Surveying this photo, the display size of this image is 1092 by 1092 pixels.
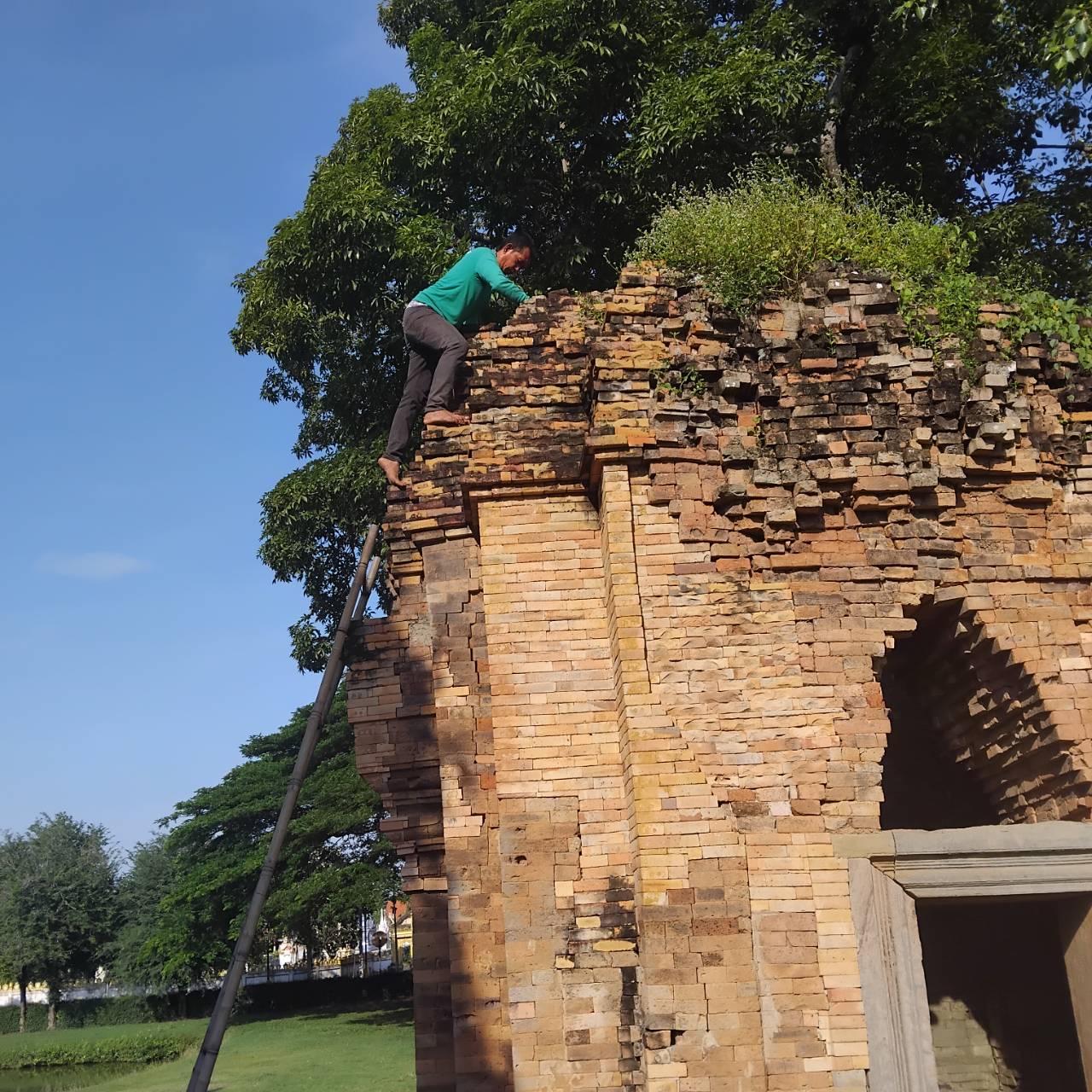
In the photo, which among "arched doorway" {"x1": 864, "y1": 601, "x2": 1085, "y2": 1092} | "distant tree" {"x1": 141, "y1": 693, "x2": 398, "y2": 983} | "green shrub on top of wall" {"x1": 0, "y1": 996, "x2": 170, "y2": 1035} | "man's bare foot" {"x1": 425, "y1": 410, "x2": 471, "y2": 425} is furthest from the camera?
"green shrub on top of wall" {"x1": 0, "y1": 996, "x2": 170, "y2": 1035}

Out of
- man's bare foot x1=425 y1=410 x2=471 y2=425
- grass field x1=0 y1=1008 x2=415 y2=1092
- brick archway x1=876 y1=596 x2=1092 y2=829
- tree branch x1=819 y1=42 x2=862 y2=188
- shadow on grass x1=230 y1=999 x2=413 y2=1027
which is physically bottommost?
shadow on grass x1=230 y1=999 x2=413 y2=1027

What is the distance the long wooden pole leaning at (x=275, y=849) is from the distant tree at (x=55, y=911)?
126ft

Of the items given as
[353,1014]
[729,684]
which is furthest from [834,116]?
[353,1014]

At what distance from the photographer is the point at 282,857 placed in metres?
26.1

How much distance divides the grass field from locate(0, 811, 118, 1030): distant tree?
13.5 meters

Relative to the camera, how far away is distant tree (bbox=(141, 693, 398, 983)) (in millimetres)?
24828

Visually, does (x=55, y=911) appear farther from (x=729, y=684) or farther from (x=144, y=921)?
(x=729, y=684)

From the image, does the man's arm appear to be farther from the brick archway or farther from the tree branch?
the tree branch

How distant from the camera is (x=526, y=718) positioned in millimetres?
5953

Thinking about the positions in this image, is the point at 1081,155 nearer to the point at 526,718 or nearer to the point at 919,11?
the point at 919,11

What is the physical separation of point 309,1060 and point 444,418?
1567cm

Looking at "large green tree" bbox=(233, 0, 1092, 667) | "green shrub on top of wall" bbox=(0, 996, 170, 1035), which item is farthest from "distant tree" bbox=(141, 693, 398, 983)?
"large green tree" bbox=(233, 0, 1092, 667)

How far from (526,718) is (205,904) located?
87.9 ft

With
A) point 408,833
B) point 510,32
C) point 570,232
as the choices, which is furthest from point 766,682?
point 510,32
